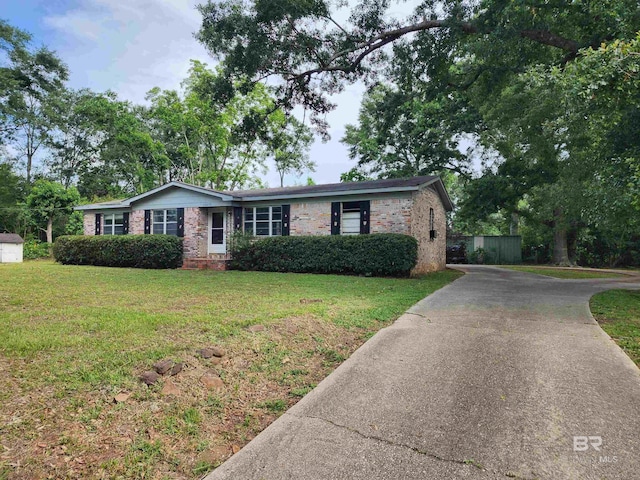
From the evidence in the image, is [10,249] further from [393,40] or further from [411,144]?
[411,144]

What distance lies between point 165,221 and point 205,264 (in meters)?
3.53

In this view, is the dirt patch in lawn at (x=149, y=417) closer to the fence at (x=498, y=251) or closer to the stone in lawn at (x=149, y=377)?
the stone in lawn at (x=149, y=377)

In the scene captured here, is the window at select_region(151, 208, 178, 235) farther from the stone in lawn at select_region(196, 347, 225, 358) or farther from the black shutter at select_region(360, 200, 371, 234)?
the stone in lawn at select_region(196, 347, 225, 358)

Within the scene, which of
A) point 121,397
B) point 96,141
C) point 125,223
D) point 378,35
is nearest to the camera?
point 121,397

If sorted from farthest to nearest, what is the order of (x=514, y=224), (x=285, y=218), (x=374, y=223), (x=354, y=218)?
(x=514, y=224) < (x=285, y=218) < (x=354, y=218) < (x=374, y=223)

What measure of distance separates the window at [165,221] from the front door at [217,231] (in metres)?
1.61

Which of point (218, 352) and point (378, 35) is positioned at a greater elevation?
point (378, 35)

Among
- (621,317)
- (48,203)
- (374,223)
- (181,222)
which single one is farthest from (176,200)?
(621,317)

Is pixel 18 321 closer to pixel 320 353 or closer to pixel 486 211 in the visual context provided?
pixel 320 353

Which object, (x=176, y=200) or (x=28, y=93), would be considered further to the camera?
(x=28, y=93)

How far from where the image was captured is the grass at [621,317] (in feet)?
14.7

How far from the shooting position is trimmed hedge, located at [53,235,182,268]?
1480 centimetres

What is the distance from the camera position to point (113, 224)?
17641mm

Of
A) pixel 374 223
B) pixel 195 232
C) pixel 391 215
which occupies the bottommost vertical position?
pixel 195 232
